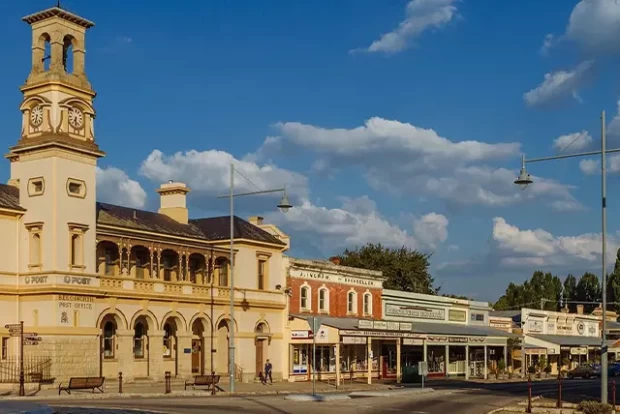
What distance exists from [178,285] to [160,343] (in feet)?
10.5

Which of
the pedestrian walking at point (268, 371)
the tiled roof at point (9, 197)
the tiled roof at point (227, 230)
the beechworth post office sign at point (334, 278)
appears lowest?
the pedestrian walking at point (268, 371)

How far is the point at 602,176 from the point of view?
30.4 meters

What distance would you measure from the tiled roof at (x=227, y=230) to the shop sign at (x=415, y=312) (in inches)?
448

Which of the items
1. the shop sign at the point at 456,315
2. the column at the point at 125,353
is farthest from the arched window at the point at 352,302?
the column at the point at 125,353

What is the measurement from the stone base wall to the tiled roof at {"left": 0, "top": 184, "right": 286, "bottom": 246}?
598 centimetres

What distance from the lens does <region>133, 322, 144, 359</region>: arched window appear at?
48.1 m

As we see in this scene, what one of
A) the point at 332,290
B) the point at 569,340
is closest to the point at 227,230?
the point at 332,290

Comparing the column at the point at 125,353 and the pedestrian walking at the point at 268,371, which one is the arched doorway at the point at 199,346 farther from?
the column at the point at 125,353

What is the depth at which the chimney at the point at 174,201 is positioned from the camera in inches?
2195

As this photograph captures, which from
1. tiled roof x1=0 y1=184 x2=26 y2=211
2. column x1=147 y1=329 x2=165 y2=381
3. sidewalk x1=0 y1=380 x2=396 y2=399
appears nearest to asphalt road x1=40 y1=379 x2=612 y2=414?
sidewalk x1=0 y1=380 x2=396 y2=399

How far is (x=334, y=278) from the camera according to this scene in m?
59.8

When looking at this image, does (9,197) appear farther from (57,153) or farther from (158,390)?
(158,390)

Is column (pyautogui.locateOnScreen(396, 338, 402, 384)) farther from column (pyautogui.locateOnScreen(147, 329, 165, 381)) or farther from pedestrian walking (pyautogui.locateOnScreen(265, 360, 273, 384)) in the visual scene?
column (pyautogui.locateOnScreen(147, 329, 165, 381))

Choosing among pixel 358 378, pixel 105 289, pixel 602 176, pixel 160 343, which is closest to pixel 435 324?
pixel 358 378
